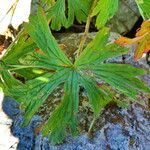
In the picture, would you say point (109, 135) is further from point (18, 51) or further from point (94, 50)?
point (18, 51)

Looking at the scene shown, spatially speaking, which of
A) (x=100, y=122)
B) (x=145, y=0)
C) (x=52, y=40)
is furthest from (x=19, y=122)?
(x=145, y=0)

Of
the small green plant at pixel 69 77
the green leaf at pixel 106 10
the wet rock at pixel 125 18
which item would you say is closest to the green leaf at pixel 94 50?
the small green plant at pixel 69 77

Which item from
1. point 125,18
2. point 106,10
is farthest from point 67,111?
point 125,18

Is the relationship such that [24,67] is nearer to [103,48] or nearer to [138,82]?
[103,48]

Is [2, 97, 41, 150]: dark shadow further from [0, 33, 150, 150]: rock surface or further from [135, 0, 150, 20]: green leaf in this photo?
[135, 0, 150, 20]: green leaf

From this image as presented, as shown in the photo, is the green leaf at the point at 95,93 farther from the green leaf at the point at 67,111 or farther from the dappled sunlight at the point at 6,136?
the dappled sunlight at the point at 6,136

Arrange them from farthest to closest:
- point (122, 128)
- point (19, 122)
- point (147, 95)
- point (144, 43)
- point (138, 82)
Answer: point (147, 95), point (19, 122), point (122, 128), point (144, 43), point (138, 82)

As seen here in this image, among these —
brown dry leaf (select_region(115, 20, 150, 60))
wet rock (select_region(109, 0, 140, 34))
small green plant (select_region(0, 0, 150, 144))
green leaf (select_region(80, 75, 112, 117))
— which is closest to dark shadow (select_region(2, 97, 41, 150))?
small green plant (select_region(0, 0, 150, 144))
